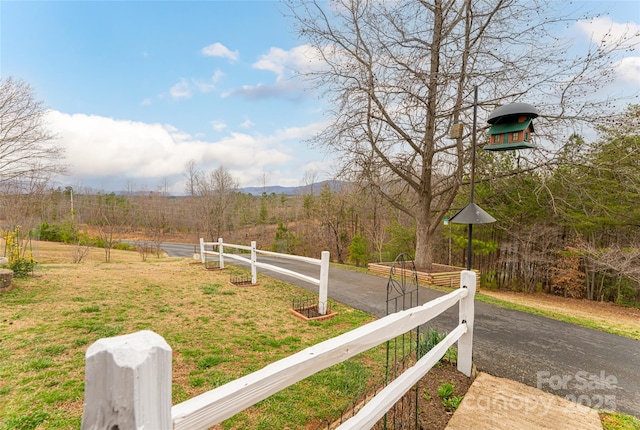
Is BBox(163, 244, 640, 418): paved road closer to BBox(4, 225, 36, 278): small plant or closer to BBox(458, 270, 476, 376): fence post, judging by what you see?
BBox(458, 270, 476, 376): fence post

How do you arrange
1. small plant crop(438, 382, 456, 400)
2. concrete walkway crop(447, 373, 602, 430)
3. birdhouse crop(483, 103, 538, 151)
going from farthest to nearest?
birdhouse crop(483, 103, 538, 151), small plant crop(438, 382, 456, 400), concrete walkway crop(447, 373, 602, 430)

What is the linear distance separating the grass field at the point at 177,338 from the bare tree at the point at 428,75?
550 cm

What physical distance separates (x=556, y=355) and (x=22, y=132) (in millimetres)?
17232

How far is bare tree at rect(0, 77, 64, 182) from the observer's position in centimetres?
1077

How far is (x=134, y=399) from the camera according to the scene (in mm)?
594

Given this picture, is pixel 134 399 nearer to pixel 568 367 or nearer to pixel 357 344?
pixel 357 344

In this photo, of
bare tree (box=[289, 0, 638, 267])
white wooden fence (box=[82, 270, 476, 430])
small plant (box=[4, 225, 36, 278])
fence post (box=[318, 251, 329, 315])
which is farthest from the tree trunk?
small plant (box=[4, 225, 36, 278])

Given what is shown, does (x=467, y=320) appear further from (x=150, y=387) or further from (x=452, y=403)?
(x=150, y=387)

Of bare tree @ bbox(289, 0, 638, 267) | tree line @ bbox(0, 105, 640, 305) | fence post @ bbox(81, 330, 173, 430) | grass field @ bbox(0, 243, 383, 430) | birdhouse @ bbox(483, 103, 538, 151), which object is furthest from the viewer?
tree line @ bbox(0, 105, 640, 305)

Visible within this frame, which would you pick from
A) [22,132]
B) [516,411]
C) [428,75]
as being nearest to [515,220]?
[428,75]

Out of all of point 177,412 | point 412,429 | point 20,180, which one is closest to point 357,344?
point 177,412

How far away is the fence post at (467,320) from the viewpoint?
2832 mm

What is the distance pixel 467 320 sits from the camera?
112 inches

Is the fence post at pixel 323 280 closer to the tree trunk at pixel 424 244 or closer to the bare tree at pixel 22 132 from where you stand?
the tree trunk at pixel 424 244
